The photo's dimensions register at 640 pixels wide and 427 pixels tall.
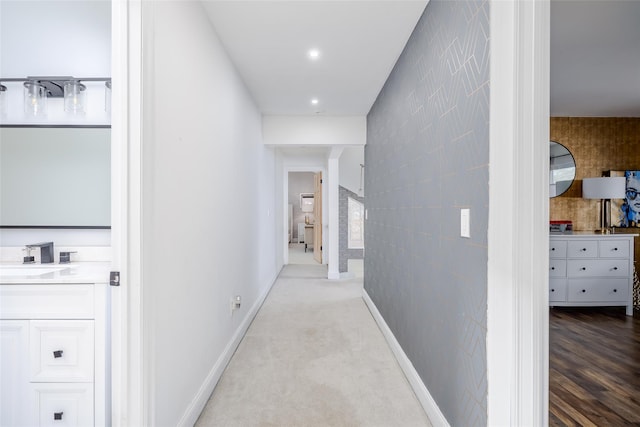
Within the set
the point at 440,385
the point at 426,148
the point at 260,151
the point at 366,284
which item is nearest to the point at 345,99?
the point at 260,151

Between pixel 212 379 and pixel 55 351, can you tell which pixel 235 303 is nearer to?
pixel 212 379

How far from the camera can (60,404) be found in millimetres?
1320

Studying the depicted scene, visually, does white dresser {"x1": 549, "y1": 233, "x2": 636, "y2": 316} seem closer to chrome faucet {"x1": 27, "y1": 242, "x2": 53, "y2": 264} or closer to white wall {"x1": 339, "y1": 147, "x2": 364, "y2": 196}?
white wall {"x1": 339, "y1": 147, "x2": 364, "y2": 196}

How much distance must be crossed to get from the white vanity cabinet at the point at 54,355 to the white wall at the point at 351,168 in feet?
20.1

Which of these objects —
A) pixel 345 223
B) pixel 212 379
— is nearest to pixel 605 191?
pixel 345 223

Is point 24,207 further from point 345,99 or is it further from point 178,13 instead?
point 345,99

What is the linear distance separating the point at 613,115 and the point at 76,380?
5.88 m

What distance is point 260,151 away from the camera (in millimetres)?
4211

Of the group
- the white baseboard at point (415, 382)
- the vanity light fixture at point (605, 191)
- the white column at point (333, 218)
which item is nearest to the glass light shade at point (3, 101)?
the white baseboard at point (415, 382)

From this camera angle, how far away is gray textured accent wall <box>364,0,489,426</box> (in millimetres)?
1388

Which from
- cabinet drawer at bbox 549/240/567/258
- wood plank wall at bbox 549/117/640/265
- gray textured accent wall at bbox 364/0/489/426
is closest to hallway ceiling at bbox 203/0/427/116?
gray textured accent wall at bbox 364/0/489/426

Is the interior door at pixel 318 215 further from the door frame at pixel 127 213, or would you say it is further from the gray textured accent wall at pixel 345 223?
the door frame at pixel 127 213

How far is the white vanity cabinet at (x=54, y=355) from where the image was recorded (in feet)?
4.27

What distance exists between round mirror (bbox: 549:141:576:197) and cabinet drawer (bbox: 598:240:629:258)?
2.60 ft
